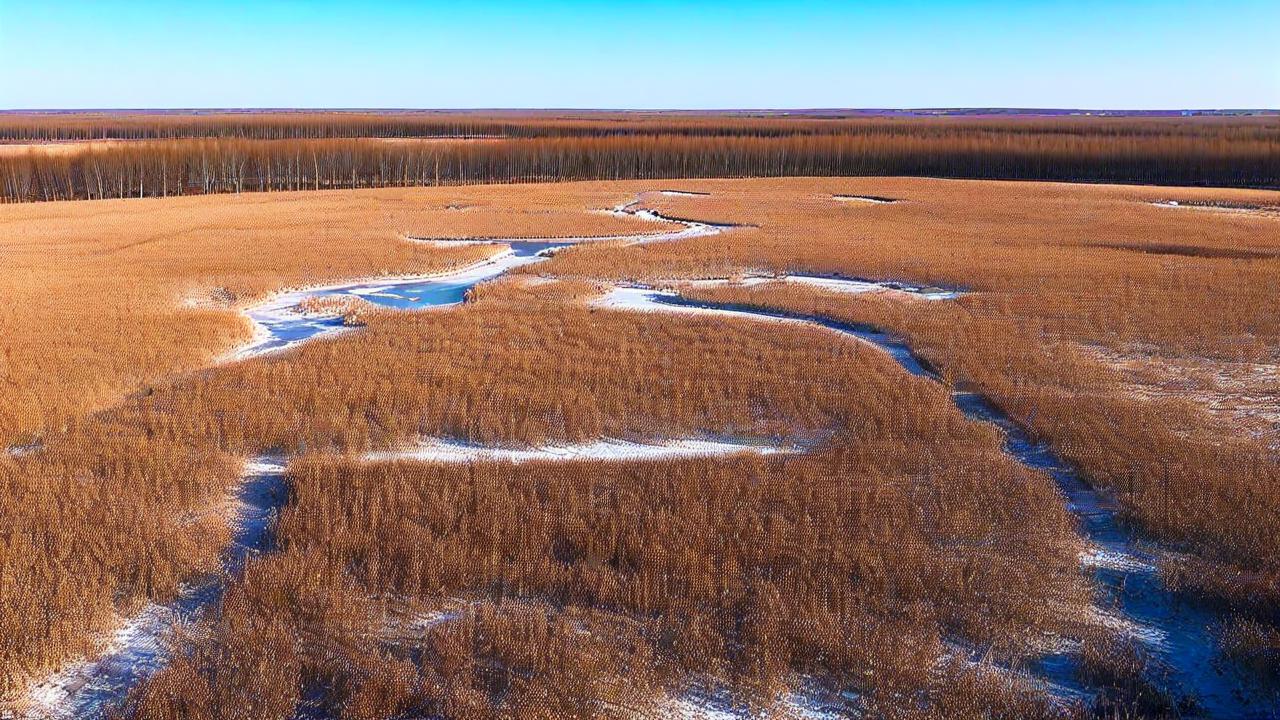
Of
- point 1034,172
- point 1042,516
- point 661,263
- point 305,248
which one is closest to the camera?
point 1042,516

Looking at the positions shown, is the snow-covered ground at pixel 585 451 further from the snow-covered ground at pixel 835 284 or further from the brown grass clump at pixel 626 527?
the snow-covered ground at pixel 835 284

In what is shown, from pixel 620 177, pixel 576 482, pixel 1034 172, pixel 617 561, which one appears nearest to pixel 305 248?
pixel 576 482

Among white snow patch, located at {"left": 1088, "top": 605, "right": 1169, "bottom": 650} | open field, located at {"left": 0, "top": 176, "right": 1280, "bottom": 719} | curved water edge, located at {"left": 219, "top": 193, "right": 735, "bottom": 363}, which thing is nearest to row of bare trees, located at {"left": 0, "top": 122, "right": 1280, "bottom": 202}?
curved water edge, located at {"left": 219, "top": 193, "right": 735, "bottom": 363}

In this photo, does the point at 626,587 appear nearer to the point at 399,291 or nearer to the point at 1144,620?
the point at 1144,620

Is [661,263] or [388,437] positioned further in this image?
[661,263]

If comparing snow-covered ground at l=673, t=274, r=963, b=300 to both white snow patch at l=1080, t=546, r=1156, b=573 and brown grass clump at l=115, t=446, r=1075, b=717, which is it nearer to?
brown grass clump at l=115, t=446, r=1075, b=717

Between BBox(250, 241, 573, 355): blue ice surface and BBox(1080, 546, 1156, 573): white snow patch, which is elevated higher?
BBox(250, 241, 573, 355): blue ice surface

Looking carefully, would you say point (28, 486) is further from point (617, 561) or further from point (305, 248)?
point (305, 248)
